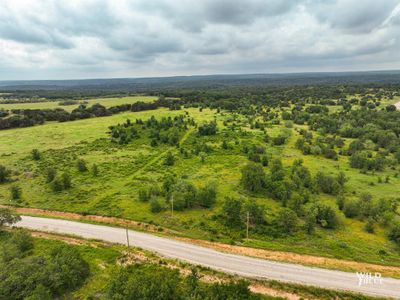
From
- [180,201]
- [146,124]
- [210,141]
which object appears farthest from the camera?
[146,124]

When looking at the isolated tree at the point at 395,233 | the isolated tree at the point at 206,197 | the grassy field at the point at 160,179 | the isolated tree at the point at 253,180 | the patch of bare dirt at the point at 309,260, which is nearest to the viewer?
the patch of bare dirt at the point at 309,260

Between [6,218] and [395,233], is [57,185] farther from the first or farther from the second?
[395,233]

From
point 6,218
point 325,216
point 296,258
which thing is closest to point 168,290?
point 296,258

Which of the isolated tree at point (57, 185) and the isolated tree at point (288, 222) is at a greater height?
the isolated tree at point (57, 185)

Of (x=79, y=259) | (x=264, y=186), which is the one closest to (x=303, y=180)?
(x=264, y=186)

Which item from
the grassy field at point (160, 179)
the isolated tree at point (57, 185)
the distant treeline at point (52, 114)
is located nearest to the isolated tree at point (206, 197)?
the grassy field at point (160, 179)

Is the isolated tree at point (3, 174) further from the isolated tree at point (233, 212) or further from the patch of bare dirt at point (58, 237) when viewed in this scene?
the isolated tree at point (233, 212)

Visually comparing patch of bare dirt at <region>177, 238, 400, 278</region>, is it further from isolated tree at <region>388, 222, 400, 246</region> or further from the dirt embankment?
isolated tree at <region>388, 222, 400, 246</region>

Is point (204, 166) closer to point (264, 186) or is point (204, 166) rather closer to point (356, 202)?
point (264, 186)
